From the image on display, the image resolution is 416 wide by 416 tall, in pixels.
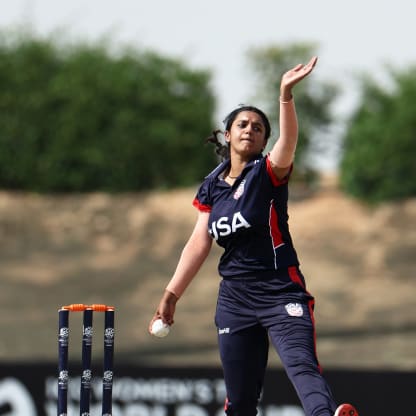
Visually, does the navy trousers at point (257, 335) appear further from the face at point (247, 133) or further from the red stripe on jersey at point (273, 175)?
the face at point (247, 133)

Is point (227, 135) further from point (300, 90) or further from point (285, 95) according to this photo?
point (300, 90)

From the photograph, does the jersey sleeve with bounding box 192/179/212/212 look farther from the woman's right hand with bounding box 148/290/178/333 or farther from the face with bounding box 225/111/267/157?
the woman's right hand with bounding box 148/290/178/333

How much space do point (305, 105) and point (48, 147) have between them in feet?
26.6

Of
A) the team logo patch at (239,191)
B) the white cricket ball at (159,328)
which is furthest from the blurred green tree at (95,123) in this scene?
the team logo patch at (239,191)

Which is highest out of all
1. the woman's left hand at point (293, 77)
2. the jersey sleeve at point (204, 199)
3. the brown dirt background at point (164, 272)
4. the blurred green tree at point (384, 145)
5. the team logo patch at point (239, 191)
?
the blurred green tree at point (384, 145)

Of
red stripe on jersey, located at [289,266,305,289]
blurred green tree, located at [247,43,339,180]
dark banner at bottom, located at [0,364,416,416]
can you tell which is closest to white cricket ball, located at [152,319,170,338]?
red stripe on jersey, located at [289,266,305,289]

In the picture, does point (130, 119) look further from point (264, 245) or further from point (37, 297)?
point (264, 245)

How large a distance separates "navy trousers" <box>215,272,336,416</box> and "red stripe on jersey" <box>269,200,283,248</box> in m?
0.18

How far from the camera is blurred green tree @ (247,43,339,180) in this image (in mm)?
27844

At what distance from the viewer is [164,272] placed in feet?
75.5

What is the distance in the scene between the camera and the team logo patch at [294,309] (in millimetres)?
4617

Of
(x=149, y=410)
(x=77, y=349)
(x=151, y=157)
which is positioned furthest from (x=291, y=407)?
(x=151, y=157)

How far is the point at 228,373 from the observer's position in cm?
480

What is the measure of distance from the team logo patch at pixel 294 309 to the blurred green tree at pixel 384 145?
740 inches
